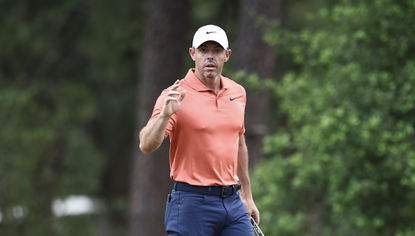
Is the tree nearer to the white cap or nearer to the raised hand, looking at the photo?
the white cap

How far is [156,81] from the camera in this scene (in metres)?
10.2

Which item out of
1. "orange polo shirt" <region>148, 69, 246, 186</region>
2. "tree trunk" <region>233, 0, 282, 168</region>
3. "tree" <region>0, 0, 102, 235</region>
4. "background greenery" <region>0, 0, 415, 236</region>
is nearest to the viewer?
"orange polo shirt" <region>148, 69, 246, 186</region>

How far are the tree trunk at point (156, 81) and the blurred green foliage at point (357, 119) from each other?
266 cm

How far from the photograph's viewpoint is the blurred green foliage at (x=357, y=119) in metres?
6.46

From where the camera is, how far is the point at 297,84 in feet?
26.1

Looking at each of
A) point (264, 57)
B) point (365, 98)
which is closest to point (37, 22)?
point (264, 57)

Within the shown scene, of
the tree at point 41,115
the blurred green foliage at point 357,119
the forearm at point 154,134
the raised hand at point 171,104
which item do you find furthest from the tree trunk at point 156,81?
the raised hand at point 171,104

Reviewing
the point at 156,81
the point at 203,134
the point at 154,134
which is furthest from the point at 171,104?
the point at 156,81

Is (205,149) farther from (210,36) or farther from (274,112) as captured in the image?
(274,112)

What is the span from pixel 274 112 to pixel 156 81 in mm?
6304

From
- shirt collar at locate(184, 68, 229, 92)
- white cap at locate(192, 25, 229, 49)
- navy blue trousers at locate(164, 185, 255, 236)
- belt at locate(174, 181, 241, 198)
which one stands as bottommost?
navy blue trousers at locate(164, 185, 255, 236)

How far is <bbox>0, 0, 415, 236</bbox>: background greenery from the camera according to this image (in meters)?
6.64

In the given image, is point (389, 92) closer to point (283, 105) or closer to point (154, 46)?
point (283, 105)

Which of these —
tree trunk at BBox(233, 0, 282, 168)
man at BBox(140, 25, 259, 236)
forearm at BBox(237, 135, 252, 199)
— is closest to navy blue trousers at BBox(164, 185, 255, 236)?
man at BBox(140, 25, 259, 236)
